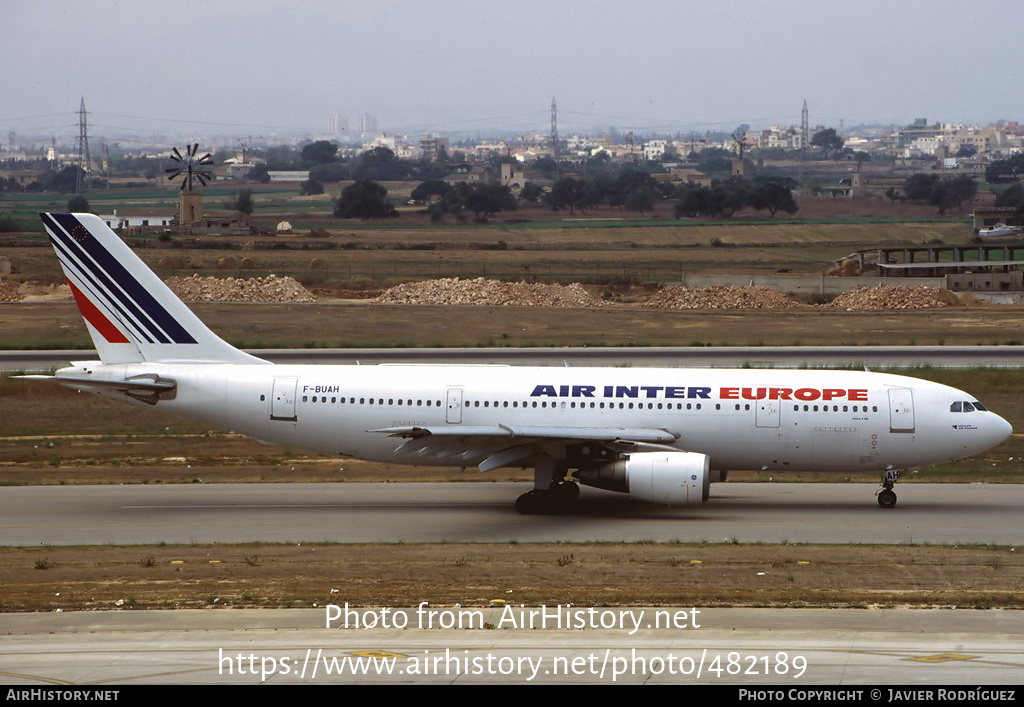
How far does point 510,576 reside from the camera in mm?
25875

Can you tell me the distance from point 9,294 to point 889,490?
6949cm

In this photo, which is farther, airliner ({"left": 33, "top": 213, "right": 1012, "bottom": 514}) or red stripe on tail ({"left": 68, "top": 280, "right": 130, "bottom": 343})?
red stripe on tail ({"left": 68, "top": 280, "right": 130, "bottom": 343})

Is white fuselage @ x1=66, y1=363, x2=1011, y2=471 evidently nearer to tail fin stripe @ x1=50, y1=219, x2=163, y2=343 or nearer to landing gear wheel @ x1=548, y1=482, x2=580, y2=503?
tail fin stripe @ x1=50, y1=219, x2=163, y2=343

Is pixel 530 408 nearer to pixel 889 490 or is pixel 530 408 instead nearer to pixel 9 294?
pixel 889 490

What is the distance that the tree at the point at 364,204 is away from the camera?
180125mm

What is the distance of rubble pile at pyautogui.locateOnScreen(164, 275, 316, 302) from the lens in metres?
84.1

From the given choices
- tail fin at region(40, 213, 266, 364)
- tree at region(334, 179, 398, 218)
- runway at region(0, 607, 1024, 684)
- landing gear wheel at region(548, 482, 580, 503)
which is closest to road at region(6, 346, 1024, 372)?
tail fin at region(40, 213, 266, 364)

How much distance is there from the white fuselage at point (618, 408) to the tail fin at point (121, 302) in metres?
0.60

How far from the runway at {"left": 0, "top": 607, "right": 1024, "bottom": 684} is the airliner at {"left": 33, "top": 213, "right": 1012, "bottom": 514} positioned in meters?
10.7

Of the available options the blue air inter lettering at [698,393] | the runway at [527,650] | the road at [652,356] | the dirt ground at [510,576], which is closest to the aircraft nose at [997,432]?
the blue air inter lettering at [698,393]

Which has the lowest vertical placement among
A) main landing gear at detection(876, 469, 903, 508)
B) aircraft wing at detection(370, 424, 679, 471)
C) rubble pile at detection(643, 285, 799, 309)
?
main landing gear at detection(876, 469, 903, 508)

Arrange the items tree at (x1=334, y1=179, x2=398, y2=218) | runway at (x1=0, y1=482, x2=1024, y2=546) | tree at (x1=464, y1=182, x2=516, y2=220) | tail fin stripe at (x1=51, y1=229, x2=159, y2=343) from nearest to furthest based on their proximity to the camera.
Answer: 1. runway at (x1=0, y1=482, x2=1024, y2=546)
2. tail fin stripe at (x1=51, y1=229, x2=159, y2=343)
3. tree at (x1=334, y1=179, x2=398, y2=218)
4. tree at (x1=464, y1=182, x2=516, y2=220)

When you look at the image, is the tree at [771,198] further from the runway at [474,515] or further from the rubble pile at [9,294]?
the runway at [474,515]
